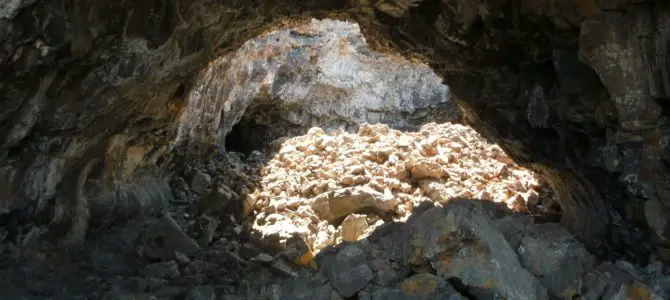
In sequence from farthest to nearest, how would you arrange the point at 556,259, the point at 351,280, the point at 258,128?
the point at 258,128
the point at 351,280
the point at 556,259

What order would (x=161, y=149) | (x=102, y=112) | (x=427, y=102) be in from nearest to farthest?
(x=102, y=112) < (x=161, y=149) < (x=427, y=102)

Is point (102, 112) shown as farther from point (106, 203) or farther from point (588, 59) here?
point (588, 59)

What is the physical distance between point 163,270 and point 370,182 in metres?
3.97

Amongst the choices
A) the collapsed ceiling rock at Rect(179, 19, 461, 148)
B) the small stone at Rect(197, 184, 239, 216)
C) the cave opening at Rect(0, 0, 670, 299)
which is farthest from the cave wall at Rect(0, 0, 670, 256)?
the collapsed ceiling rock at Rect(179, 19, 461, 148)

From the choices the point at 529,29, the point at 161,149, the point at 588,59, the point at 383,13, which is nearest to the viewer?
the point at 588,59

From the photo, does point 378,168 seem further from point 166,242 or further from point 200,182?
point 166,242

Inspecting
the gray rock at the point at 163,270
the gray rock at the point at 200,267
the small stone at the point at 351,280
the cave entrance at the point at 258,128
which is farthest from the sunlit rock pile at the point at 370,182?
the cave entrance at the point at 258,128

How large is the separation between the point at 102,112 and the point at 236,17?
2023 millimetres

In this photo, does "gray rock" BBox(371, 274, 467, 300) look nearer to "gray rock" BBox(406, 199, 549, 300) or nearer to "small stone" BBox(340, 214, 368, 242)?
"gray rock" BBox(406, 199, 549, 300)

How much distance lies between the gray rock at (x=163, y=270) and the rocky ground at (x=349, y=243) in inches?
0.6

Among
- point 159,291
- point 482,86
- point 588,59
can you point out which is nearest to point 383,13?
point 482,86

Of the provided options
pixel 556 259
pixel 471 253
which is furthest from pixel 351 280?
pixel 556 259

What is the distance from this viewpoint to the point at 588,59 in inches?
180

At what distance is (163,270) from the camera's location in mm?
6078
